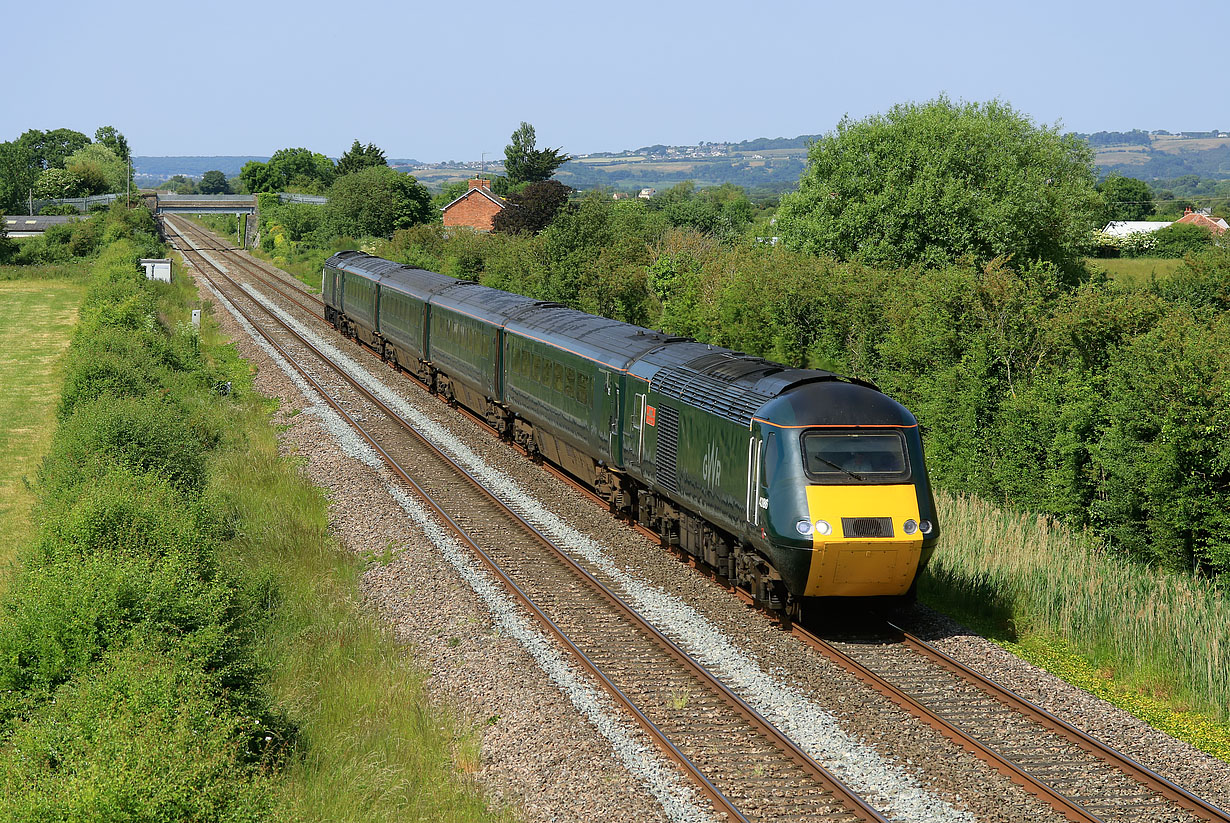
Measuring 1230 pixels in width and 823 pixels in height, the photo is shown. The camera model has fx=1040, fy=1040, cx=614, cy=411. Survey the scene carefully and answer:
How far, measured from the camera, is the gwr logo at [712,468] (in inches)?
599

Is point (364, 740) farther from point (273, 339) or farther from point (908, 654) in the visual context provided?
point (273, 339)

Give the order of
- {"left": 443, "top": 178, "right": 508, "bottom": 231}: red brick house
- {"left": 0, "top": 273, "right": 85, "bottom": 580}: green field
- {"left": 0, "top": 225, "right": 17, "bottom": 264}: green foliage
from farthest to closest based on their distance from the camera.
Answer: {"left": 443, "top": 178, "right": 508, "bottom": 231}: red brick house < {"left": 0, "top": 225, "right": 17, "bottom": 264}: green foliage < {"left": 0, "top": 273, "right": 85, "bottom": 580}: green field

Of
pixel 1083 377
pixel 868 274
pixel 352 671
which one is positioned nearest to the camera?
pixel 352 671

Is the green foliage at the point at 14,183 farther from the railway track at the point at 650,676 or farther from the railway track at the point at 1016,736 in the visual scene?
the railway track at the point at 1016,736

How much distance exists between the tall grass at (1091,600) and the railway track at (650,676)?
16.5 feet

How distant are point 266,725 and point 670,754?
13.7 feet

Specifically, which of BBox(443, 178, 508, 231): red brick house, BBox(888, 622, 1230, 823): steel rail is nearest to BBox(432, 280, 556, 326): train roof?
BBox(888, 622, 1230, 823): steel rail

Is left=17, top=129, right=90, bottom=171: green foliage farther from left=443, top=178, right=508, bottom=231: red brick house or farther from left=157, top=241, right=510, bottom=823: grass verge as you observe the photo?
left=157, top=241, right=510, bottom=823: grass verge

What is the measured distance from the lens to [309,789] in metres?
9.88

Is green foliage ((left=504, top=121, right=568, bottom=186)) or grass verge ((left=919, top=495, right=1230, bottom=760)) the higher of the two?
green foliage ((left=504, top=121, right=568, bottom=186))

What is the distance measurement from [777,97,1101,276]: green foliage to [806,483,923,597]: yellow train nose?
26.8 metres

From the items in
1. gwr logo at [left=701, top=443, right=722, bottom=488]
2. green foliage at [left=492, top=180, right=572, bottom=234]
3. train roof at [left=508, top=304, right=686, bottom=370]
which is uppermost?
green foliage at [left=492, top=180, right=572, bottom=234]

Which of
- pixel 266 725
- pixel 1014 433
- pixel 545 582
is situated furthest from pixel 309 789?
pixel 1014 433

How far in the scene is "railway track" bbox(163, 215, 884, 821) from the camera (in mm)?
10117
